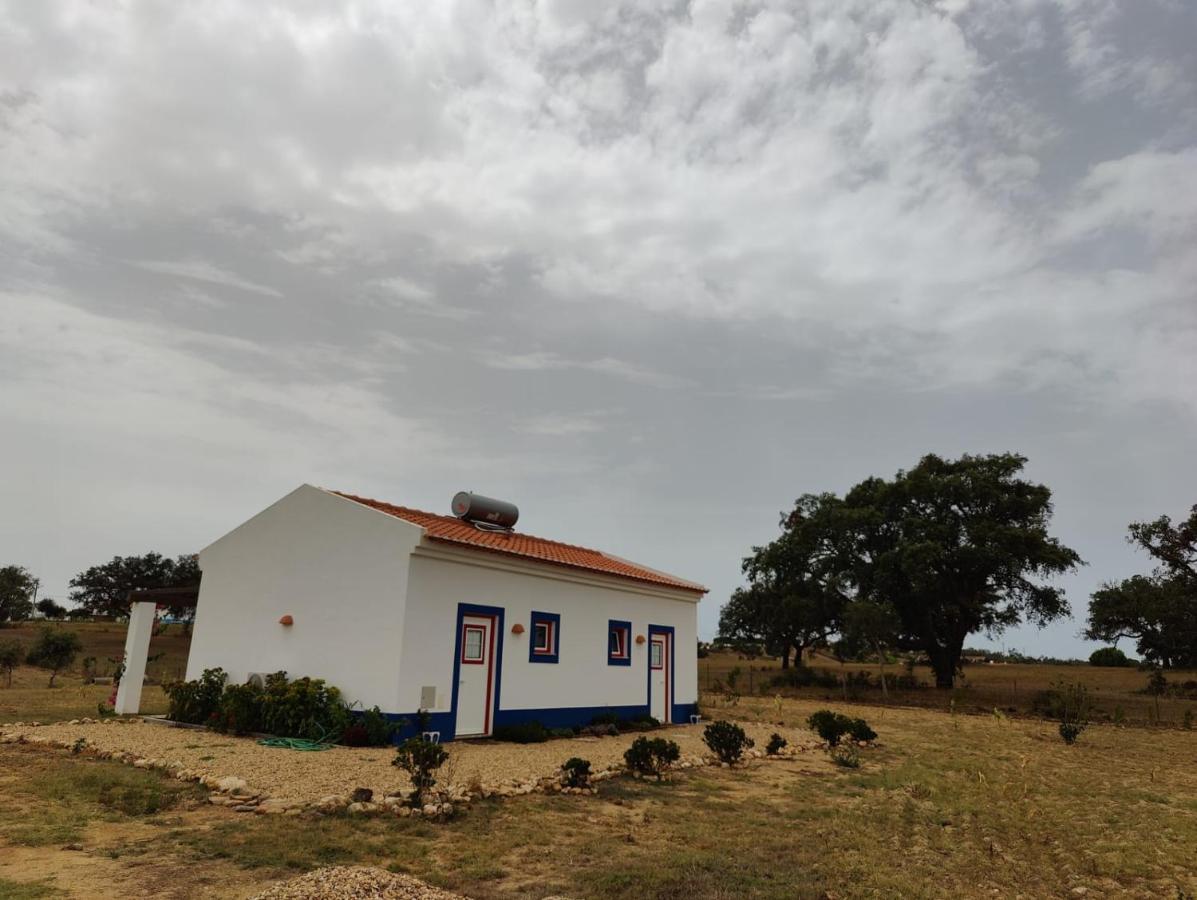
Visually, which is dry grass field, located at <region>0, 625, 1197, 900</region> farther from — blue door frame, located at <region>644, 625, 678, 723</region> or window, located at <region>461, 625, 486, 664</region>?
blue door frame, located at <region>644, 625, 678, 723</region>

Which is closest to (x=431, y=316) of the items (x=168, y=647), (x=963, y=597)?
(x=963, y=597)

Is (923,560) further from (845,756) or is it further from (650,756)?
(650,756)

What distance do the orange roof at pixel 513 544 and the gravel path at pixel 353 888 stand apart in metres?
9.04

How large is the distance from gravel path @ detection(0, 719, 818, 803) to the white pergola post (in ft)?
5.47

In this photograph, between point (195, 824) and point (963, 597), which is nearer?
point (195, 824)

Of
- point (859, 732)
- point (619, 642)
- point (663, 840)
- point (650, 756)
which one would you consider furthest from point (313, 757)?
point (859, 732)

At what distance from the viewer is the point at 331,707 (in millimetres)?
13883

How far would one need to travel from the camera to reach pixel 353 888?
17.5ft

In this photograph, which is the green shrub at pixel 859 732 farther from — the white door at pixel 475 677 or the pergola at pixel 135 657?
the pergola at pixel 135 657

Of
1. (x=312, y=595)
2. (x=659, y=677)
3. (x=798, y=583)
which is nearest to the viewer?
(x=312, y=595)

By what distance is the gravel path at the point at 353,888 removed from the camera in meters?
5.19

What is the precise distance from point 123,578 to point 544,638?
184ft

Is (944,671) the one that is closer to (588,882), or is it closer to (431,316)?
(431,316)

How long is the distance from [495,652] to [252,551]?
6.28m
